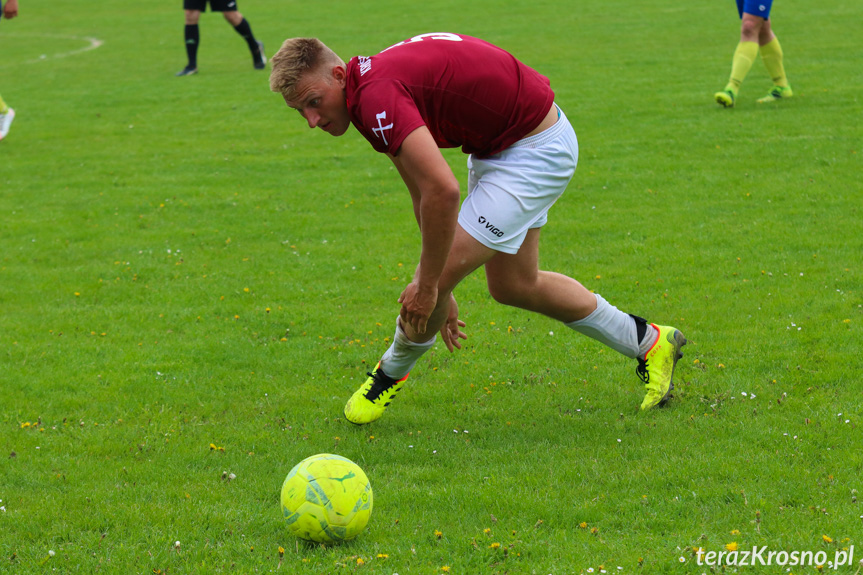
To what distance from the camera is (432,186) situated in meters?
3.83

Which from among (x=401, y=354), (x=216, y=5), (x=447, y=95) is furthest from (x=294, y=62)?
(x=216, y=5)

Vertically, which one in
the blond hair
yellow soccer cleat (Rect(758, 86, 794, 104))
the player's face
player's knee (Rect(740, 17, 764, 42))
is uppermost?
the blond hair

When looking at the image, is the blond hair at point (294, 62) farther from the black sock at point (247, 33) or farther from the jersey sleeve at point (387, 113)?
the black sock at point (247, 33)

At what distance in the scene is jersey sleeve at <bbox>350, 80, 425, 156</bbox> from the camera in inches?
151

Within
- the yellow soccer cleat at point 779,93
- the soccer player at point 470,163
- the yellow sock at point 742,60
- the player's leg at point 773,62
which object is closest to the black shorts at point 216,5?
the yellow sock at point 742,60

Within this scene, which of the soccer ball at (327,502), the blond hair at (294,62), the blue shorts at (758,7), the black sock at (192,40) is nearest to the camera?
the soccer ball at (327,502)

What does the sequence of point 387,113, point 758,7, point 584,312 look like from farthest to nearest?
point 758,7, point 584,312, point 387,113

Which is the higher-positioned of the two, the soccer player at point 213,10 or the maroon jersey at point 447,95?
the maroon jersey at point 447,95

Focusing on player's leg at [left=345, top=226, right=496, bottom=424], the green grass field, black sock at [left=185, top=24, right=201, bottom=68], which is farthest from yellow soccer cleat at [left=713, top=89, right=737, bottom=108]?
black sock at [left=185, top=24, right=201, bottom=68]

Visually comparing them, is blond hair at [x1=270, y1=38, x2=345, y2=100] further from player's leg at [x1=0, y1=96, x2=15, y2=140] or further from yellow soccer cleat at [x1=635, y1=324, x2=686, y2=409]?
player's leg at [x1=0, y1=96, x2=15, y2=140]

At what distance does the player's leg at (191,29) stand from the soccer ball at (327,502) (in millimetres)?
15745

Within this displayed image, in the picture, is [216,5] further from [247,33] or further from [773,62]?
[773,62]

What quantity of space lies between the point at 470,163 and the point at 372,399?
1.49 m

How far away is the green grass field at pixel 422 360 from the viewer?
390 cm
